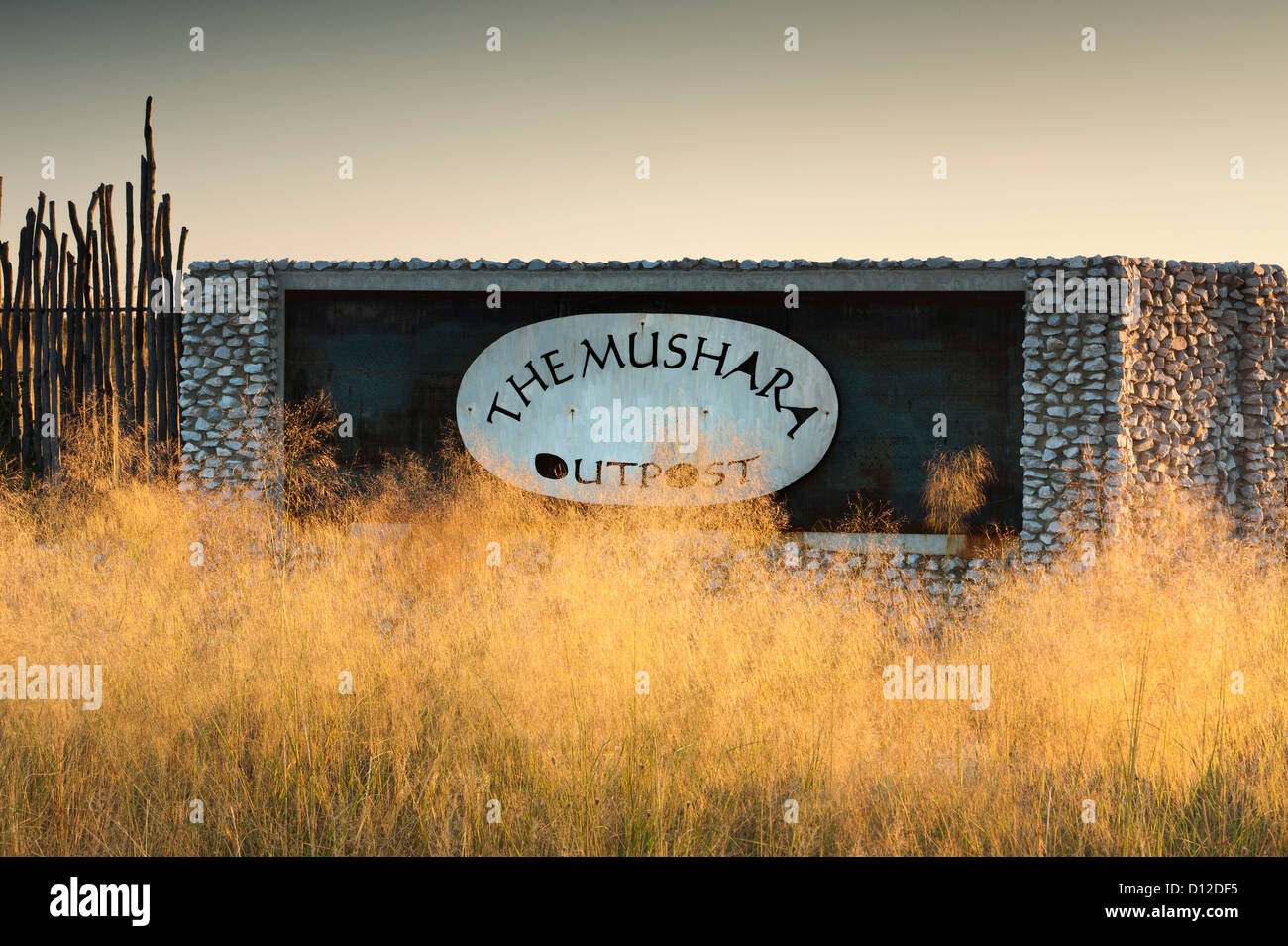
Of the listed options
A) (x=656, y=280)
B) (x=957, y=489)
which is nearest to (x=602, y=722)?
(x=656, y=280)

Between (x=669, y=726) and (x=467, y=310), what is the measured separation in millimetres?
6613

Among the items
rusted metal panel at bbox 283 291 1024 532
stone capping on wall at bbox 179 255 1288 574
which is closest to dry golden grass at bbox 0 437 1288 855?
stone capping on wall at bbox 179 255 1288 574

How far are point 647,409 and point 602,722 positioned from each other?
19.1 ft

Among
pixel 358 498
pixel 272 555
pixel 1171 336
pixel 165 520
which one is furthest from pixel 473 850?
pixel 1171 336

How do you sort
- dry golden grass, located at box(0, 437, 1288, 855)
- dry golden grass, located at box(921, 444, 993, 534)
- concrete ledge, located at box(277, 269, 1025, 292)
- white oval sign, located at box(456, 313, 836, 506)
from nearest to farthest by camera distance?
dry golden grass, located at box(0, 437, 1288, 855) → concrete ledge, located at box(277, 269, 1025, 292) → dry golden grass, located at box(921, 444, 993, 534) → white oval sign, located at box(456, 313, 836, 506)

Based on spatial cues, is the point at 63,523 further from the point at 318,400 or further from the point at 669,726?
the point at 669,726

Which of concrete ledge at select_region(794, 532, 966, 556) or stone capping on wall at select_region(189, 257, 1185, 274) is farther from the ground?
stone capping on wall at select_region(189, 257, 1185, 274)

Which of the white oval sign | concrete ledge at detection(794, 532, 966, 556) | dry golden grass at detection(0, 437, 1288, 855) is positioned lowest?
dry golden grass at detection(0, 437, 1288, 855)

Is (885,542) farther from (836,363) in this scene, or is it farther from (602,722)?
(602,722)

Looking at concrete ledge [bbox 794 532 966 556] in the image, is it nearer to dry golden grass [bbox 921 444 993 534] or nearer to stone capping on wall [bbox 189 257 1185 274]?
dry golden grass [bbox 921 444 993 534]

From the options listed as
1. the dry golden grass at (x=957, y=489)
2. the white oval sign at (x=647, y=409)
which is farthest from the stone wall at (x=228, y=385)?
the dry golden grass at (x=957, y=489)

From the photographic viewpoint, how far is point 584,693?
169 inches

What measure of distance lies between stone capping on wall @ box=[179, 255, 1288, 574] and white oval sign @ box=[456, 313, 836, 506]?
750 mm

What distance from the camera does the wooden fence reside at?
34.5 ft
